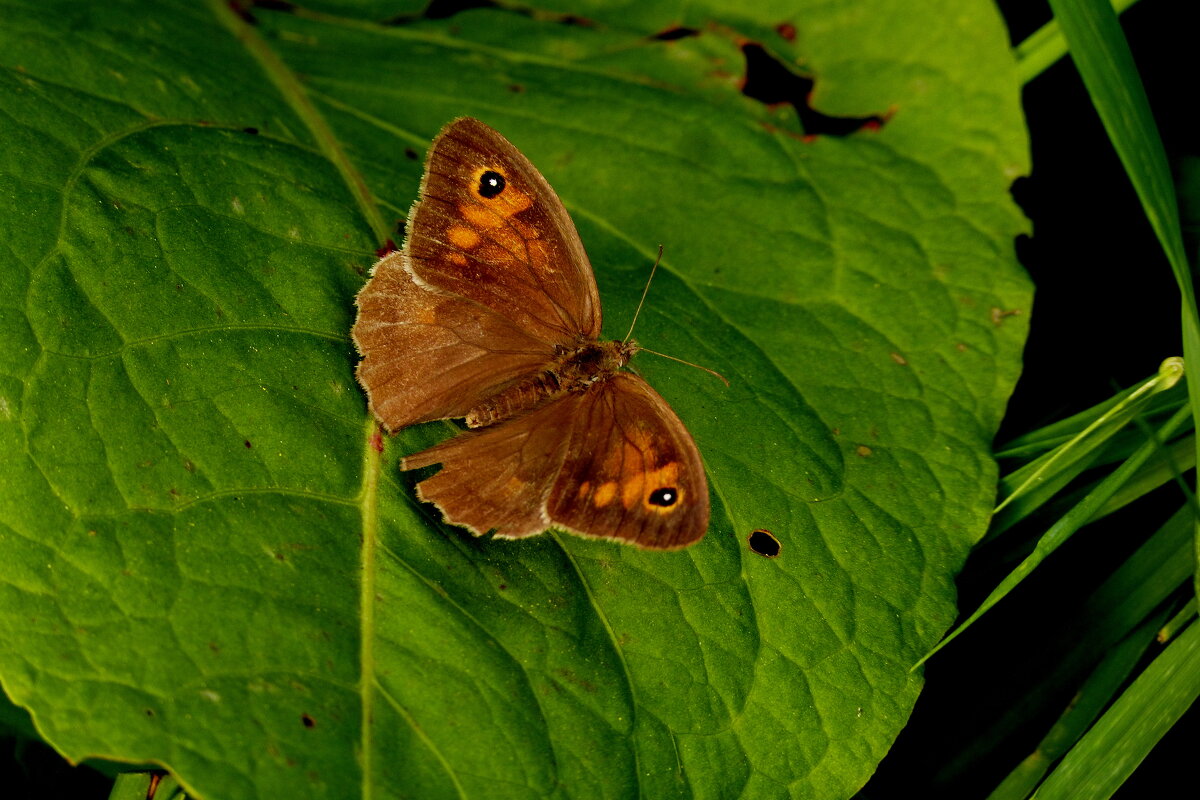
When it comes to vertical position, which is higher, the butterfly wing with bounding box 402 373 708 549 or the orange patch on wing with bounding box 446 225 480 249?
the orange patch on wing with bounding box 446 225 480 249

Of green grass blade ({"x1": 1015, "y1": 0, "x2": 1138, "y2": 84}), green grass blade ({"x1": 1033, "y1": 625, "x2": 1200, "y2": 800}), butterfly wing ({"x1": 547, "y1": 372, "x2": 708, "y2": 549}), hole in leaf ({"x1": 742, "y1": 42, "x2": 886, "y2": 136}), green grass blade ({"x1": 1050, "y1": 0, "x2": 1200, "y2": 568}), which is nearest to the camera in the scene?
butterfly wing ({"x1": 547, "y1": 372, "x2": 708, "y2": 549})

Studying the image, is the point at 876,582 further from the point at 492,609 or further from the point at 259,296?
the point at 259,296

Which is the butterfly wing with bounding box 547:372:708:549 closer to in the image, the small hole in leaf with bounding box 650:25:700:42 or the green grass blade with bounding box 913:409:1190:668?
the green grass blade with bounding box 913:409:1190:668

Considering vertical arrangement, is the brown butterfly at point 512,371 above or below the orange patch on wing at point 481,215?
below

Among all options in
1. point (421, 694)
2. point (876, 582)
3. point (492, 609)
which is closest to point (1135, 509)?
point (876, 582)

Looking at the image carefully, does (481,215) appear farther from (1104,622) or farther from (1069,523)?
(1104,622)

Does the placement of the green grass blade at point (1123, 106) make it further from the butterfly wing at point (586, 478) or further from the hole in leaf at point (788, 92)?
the butterfly wing at point (586, 478)

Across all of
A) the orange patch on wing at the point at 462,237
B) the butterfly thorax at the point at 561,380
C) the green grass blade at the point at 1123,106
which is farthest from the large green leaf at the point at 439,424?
the green grass blade at the point at 1123,106

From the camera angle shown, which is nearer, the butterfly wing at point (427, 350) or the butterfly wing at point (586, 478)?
the butterfly wing at point (586, 478)

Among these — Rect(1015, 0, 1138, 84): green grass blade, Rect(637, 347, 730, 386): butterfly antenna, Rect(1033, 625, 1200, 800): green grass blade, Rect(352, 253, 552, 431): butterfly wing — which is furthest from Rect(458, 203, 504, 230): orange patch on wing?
Rect(1015, 0, 1138, 84): green grass blade
